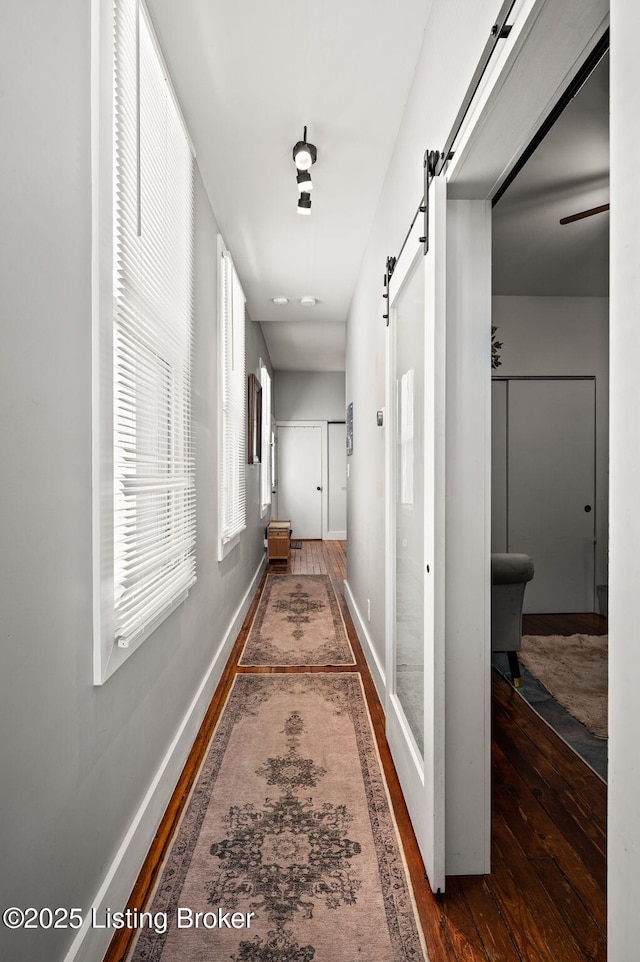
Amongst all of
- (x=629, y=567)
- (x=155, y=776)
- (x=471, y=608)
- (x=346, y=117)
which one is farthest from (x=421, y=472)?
(x=346, y=117)

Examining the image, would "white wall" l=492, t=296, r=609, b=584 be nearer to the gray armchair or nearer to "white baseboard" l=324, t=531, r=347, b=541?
the gray armchair

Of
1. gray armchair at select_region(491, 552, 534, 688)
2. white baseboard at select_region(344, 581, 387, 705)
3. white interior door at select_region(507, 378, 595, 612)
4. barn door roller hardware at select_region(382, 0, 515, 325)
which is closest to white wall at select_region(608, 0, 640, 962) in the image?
barn door roller hardware at select_region(382, 0, 515, 325)

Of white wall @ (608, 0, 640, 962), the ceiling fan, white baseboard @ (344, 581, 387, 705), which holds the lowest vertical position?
white baseboard @ (344, 581, 387, 705)

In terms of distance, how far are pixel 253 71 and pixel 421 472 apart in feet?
5.58

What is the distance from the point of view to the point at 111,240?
134cm

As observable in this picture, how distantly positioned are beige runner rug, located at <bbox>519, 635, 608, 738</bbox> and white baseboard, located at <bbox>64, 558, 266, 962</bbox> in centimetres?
187

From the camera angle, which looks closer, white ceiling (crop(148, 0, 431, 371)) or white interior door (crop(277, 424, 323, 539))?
white ceiling (crop(148, 0, 431, 371))

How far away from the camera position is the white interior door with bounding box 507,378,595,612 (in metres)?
4.65

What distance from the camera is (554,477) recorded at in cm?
469

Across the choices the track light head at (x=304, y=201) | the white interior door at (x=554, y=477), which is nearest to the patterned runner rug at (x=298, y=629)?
the white interior door at (x=554, y=477)

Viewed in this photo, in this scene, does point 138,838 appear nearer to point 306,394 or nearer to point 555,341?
point 555,341

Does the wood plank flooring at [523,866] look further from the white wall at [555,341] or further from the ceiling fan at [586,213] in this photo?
the white wall at [555,341]

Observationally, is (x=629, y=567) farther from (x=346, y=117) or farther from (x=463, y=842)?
(x=346, y=117)

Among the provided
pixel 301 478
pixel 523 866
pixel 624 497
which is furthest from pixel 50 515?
pixel 301 478
